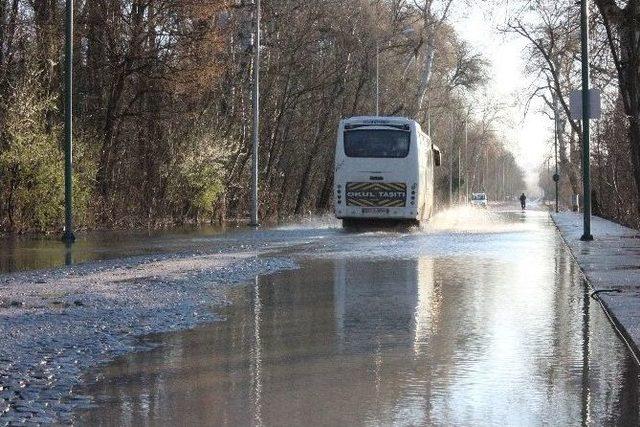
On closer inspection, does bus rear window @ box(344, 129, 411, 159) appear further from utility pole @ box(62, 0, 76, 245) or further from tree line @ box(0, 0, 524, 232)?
utility pole @ box(62, 0, 76, 245)

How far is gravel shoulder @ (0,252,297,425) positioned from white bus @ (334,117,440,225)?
13.7 meters

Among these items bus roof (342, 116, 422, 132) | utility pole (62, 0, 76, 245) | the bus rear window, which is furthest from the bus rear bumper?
utility pole (62, 0, 76, 245)

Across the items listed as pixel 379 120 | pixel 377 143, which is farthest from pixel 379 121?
pixel 377 143

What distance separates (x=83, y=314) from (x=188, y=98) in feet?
94.0

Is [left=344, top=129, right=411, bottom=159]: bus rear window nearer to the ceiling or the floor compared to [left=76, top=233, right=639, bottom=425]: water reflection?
nearer to the ceiling

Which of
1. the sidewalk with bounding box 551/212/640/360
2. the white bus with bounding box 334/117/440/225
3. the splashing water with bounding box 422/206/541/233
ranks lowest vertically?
the splashing water with bounding box 422/206/541/233

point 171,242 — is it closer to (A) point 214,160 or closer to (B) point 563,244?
(B) point 563,244

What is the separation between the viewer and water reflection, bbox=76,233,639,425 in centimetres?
703

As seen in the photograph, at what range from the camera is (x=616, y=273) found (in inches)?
675

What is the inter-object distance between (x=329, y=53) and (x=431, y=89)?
17936mm

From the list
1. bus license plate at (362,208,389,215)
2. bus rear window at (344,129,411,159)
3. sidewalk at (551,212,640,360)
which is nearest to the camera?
sidewalk at (551,212,640,360)

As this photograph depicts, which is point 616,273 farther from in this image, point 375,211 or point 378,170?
point 378,170

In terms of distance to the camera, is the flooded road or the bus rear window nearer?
the flooded road

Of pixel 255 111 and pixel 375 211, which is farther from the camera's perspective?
pixel 255 111
